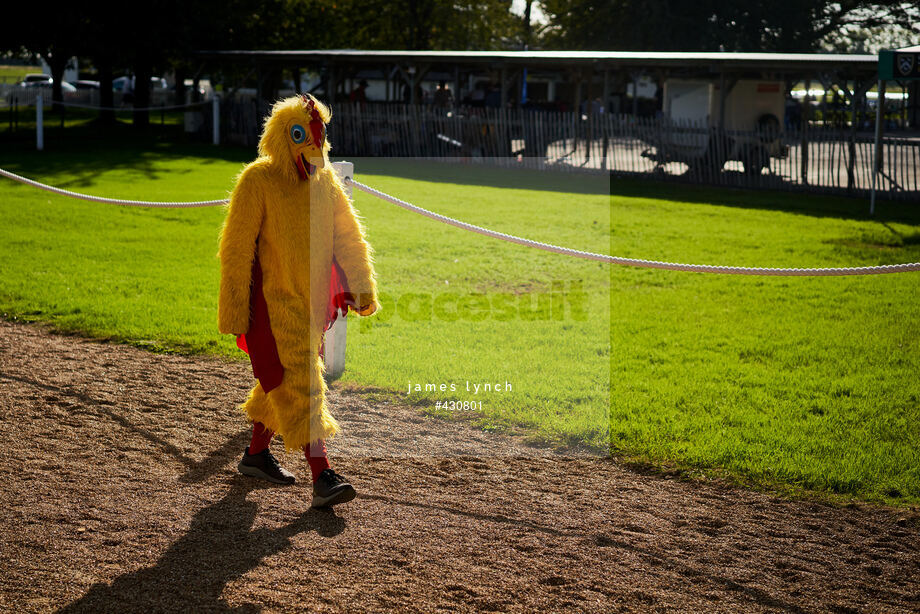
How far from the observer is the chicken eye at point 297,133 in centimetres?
441

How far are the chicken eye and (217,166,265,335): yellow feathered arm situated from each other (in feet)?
0.83

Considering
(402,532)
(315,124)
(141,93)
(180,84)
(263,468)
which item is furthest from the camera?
(180,84)

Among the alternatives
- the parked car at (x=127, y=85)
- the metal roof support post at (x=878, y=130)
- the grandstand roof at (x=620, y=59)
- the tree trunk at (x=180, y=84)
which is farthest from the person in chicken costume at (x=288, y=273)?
the parked car at (x=127, y=85)

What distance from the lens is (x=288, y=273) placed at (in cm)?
445

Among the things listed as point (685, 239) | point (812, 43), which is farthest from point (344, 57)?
point (812, 43)

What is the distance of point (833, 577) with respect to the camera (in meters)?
3.92

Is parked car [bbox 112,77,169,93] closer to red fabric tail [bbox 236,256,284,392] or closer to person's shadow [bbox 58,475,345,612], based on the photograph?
red fabric tail [bbox 236,256,284,392]

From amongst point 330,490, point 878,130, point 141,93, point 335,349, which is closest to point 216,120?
point 141,93

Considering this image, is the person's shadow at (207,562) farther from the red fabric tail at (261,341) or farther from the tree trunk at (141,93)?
the tree trunk at (141,93)

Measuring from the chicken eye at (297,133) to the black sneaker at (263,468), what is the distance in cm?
163

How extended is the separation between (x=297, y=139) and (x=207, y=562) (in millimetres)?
1969

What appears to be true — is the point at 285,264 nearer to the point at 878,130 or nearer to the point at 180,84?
the point at 878,130

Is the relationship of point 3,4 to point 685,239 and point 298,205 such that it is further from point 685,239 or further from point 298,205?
point 298,205

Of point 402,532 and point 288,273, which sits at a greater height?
point 288,273
